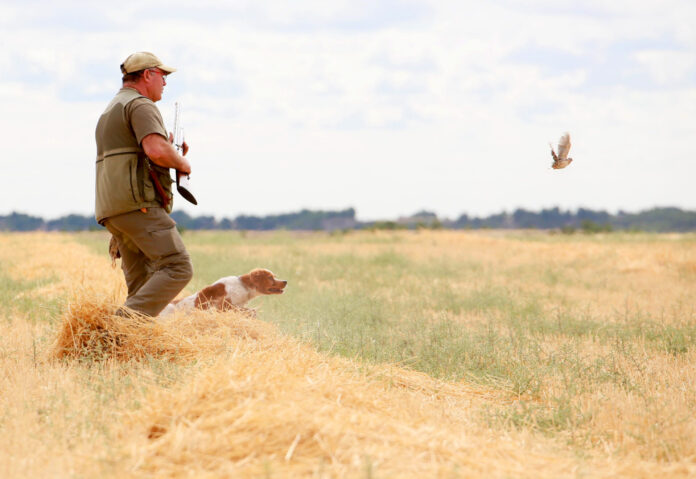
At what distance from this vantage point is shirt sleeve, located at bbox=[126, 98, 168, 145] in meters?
5.53

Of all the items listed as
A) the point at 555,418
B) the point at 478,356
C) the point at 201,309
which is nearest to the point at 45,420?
the point at 201,309

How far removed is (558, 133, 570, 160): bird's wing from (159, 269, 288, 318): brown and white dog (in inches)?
124

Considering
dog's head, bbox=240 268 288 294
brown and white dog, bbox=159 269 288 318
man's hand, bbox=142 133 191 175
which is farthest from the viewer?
dog's head, bbox=240 268 288 294

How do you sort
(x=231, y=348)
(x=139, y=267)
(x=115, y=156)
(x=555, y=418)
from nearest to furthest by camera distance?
(x=555, y=418) < (x=231, y=348) < (x=115, y=156) < (x=139, y=267)

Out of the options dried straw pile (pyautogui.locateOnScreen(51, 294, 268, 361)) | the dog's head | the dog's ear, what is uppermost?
the dog's head

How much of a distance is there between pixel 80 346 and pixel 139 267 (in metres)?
0.82

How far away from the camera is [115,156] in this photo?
18.6 ft

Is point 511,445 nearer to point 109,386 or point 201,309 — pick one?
point 109,386

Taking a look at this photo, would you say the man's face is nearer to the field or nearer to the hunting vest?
the hunting vest

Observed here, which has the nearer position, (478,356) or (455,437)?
(455,437)

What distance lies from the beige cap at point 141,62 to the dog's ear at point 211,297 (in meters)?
2.25

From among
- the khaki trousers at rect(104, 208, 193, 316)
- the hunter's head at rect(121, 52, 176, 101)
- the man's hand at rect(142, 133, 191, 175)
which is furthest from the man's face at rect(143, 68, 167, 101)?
the khaki trousers at rect(104, 208, 193, 316)

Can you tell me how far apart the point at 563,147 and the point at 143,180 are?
12.3ft

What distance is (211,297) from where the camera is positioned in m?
6.99
